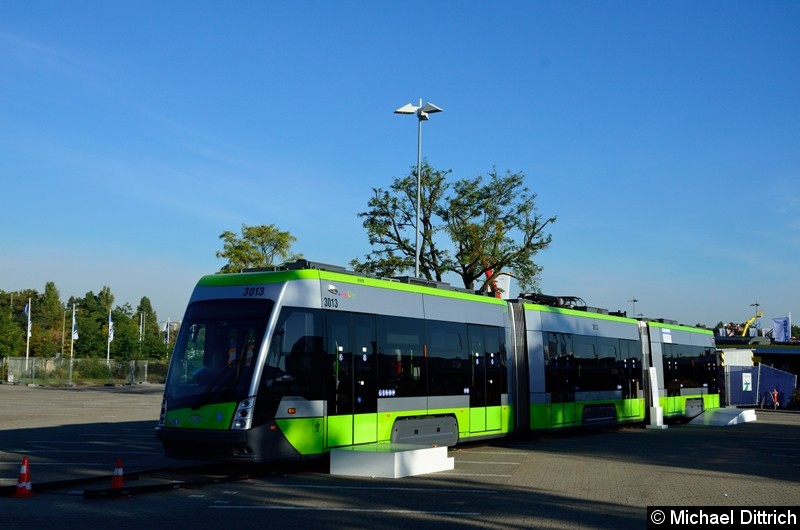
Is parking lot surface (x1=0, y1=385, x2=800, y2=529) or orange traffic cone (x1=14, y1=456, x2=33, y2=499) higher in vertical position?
orange traffic cone (x1=14, y1=456, x2=33, y2=499)

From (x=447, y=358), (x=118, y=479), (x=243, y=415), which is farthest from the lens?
(x=447, y=358)

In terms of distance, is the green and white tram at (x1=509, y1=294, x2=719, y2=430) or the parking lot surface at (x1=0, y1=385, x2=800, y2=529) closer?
the parking lot surface at (x1=0, y1=385, x2=800, y2=529)

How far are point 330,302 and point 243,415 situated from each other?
2.67m

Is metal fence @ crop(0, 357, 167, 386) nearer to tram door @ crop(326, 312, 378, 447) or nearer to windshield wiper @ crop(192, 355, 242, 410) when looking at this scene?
tram door @ crop(326, 312, 378, 447)

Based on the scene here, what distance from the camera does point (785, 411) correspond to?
146 ft

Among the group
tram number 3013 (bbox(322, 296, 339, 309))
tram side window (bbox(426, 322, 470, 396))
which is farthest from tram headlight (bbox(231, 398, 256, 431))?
tram side window (bbox(426, 322, 470, 396))

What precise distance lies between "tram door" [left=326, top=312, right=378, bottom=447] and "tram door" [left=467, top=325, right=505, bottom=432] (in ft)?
12.4

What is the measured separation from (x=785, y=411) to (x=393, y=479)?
36872 mm

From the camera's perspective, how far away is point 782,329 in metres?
75.2

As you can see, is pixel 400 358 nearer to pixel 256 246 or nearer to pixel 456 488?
pixel 456 488

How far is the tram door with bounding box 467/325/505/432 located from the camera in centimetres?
1880

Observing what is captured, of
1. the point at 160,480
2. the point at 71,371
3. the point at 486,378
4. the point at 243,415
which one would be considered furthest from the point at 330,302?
the point at 71,371

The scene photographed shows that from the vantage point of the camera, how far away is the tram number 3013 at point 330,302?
14695mm

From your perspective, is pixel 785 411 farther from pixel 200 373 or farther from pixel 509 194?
pixel 200 373
